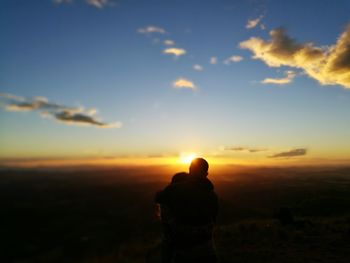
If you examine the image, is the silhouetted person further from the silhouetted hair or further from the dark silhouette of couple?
the silhouetted hair

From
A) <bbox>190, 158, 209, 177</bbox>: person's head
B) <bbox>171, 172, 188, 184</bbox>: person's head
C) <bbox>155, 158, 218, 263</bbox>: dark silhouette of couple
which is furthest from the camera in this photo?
<bbox>171, 172, 188, 184</bbox>: person's head

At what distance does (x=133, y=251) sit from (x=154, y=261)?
3994mm

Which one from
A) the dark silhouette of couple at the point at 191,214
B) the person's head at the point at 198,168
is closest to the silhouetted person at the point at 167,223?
the dark silhouette of couple at the point at 191,214

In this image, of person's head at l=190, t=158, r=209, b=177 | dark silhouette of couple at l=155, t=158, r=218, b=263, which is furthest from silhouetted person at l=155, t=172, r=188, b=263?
person's head at l=190, t=158, r=209, b=177

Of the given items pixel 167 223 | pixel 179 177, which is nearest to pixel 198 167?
pixel 179 177

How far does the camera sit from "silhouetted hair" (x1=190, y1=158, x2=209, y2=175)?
17.4ft

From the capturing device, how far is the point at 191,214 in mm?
5113

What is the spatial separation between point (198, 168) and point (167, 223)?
2.98 feet

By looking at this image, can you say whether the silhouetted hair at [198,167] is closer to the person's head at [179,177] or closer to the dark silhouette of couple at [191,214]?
the dark silhouette of couple at [191,214]

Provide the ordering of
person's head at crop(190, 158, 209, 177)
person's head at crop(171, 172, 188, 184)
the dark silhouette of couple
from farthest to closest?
person's head at crop(171, 172, 188, 184) < person's head at crop(190, 158, 209, 177) < the dark silhouette of couple

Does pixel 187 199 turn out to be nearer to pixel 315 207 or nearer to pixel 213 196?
pixel 213 196

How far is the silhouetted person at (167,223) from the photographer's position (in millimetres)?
5289

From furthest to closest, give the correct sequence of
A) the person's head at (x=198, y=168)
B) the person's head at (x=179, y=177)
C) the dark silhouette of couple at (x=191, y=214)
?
the person's head at (x=179, y=177), the person's head at (x=198, y=168), the dark silhouette of couple at (x=191, y=214)

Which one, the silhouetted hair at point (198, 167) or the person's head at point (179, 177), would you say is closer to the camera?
the silhouetted hair at point (198, 167)
